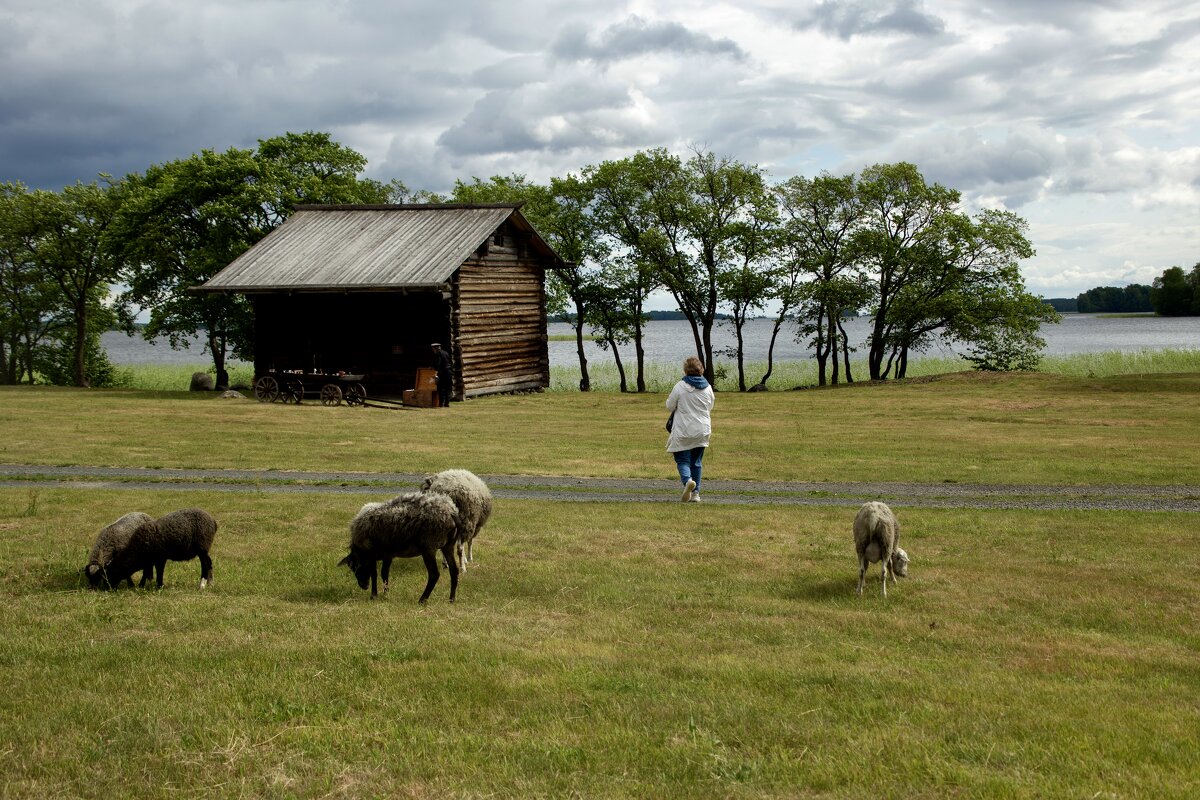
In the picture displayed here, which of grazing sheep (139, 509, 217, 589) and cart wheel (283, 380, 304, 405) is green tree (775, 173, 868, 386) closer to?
cart wheel (283, 380, 304, 405)

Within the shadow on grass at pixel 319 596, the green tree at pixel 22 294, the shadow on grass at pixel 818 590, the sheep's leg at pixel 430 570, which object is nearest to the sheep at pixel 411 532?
the sheep's leg at pixel 430 570

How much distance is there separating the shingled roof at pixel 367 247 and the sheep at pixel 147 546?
24.6 meters

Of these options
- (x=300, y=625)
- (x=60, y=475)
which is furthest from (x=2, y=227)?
(x=300, y=625)

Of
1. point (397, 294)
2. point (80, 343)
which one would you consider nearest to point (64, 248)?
point (80, 343)

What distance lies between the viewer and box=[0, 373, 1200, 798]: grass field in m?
5.70

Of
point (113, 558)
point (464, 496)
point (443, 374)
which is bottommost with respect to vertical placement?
point (113, 558)

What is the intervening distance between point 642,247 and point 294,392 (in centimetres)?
2147

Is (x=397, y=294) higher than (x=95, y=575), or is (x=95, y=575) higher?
(x=397, y=294)

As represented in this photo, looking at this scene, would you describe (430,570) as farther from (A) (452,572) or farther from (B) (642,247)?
(B) (642,247)

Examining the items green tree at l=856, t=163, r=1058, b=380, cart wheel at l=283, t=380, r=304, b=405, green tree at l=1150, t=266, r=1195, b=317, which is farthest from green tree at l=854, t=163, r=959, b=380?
green tree at l=1150, t=266, r=1195, b=317

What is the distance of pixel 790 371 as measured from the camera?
63.8 meters

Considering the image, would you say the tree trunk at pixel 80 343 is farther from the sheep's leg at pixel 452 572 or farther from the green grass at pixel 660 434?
the sheep's leg at pixel 452 572

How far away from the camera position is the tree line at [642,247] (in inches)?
1773

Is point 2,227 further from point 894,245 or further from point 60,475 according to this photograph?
point 894,245
